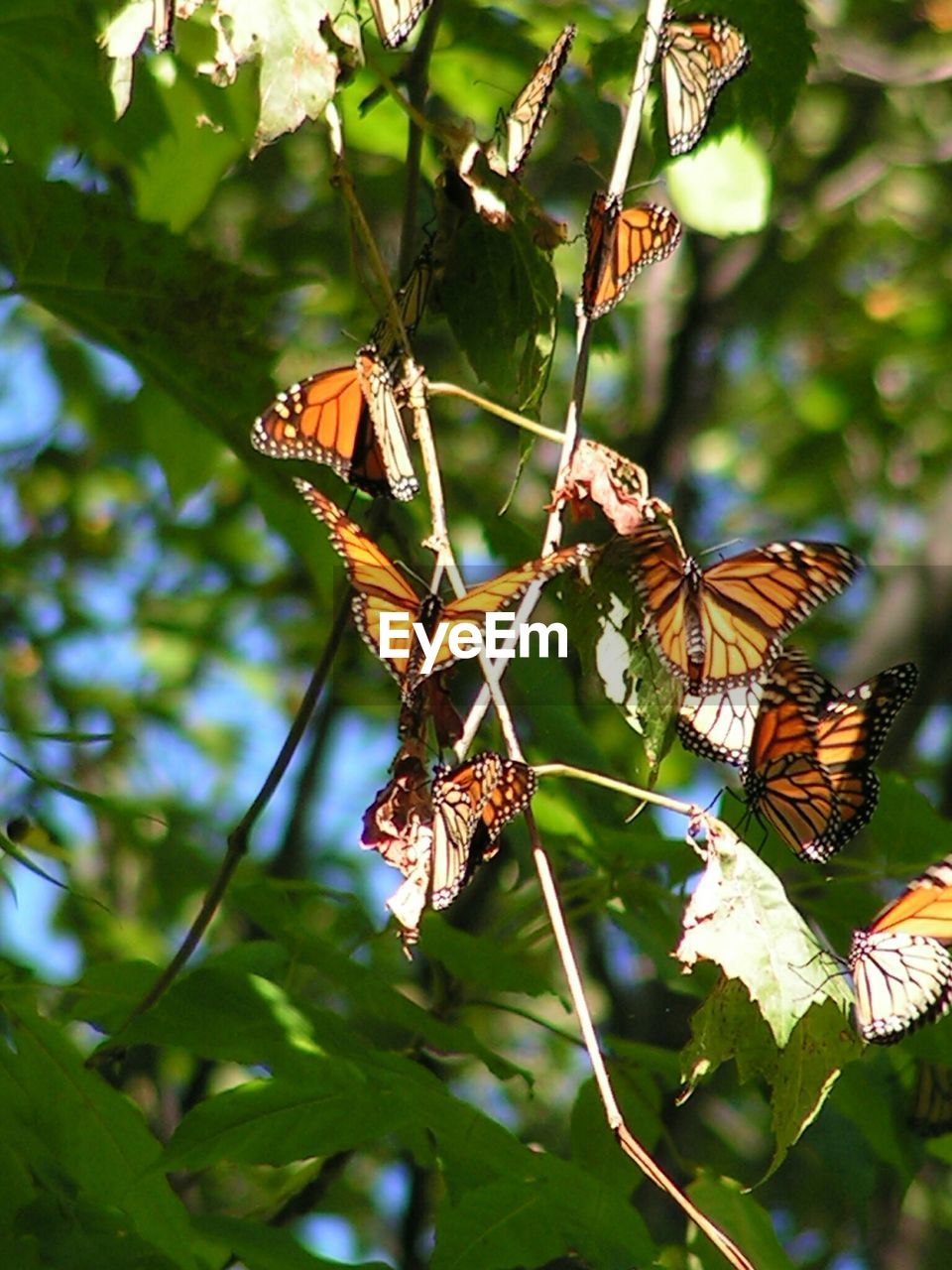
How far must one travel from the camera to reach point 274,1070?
1617mm

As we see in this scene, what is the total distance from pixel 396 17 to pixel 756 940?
2.74ft

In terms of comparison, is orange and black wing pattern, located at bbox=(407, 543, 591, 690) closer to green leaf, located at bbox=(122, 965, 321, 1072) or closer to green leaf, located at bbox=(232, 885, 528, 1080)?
green leaf, located at bbox=(122, 965, 321, 1072)

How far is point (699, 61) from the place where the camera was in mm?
1803

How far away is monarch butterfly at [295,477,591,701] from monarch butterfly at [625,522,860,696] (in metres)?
0.16

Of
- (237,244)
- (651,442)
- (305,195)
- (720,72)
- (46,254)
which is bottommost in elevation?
(46,254)

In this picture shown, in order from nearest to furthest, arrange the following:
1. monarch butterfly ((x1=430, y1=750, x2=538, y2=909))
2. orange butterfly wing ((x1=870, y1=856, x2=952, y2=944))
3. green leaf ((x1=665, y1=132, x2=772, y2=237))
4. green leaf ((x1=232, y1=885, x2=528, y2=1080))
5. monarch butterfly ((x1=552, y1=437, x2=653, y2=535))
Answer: monarch butterfly ((x1=430, y1=750, x2=538, y2=909))
monarch butterfly ((x1=552, y1=437, x2=653, y2=535))
orange butterfly wing ((x1=870, y1=856, x2=952, y2=944))
green leaf ((x1=232, y1=885, x2=528, y2=1080))
green leaf ((x1=665, y1=132, x2=772, y2=237))

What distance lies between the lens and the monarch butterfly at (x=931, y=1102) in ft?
7.46

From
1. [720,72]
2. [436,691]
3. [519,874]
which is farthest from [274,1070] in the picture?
[720,72]

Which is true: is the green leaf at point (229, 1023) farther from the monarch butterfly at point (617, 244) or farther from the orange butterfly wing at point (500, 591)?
the monarch butterfly at point (617, 244)

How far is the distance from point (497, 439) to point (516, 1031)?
2.41m

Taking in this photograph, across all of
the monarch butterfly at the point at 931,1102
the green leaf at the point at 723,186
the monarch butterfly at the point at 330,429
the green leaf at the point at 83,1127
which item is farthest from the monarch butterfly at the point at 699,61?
the monarch butterfly at the point at 931,1102

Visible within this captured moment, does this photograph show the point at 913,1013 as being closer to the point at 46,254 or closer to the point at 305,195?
the point at 46,254

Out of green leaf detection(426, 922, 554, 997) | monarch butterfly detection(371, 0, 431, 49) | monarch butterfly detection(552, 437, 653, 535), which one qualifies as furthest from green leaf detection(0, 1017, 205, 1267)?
monarch butterfly detection(371, 0, 431, 49)

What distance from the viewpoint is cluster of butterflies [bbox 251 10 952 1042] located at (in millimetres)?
1236
